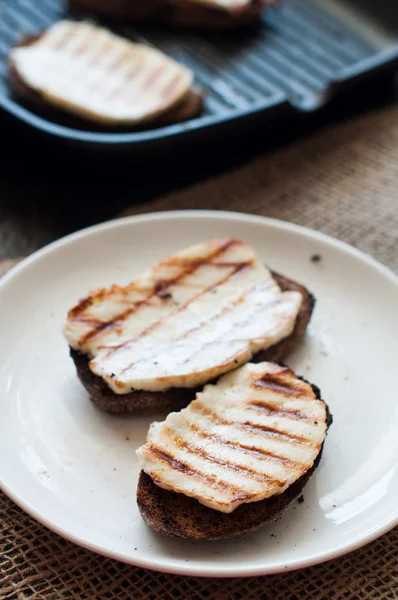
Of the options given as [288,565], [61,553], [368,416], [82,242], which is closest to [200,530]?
[288,565]

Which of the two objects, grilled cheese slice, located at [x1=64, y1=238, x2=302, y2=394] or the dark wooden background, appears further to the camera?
the dark wooden background

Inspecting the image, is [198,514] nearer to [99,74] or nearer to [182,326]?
[182,326]

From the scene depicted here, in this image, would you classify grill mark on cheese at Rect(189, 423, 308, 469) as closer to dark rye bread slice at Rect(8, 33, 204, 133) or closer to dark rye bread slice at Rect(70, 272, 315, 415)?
dark rye bread slice at Rect(70, 272, 315, 415)

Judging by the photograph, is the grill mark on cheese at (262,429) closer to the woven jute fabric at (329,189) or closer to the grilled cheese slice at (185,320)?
the grilled cheese slice at (185,320)

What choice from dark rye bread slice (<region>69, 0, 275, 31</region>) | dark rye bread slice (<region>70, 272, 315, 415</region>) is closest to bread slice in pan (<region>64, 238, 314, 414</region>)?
dark rye bread slice (<region>70, 272, 315, 415</region>)

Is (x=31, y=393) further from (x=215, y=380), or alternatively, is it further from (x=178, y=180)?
(x=178, y=180)

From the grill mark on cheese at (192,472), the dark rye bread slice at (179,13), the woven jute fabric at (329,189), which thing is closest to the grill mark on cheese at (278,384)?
the grill mark on cheese at (192,472)
